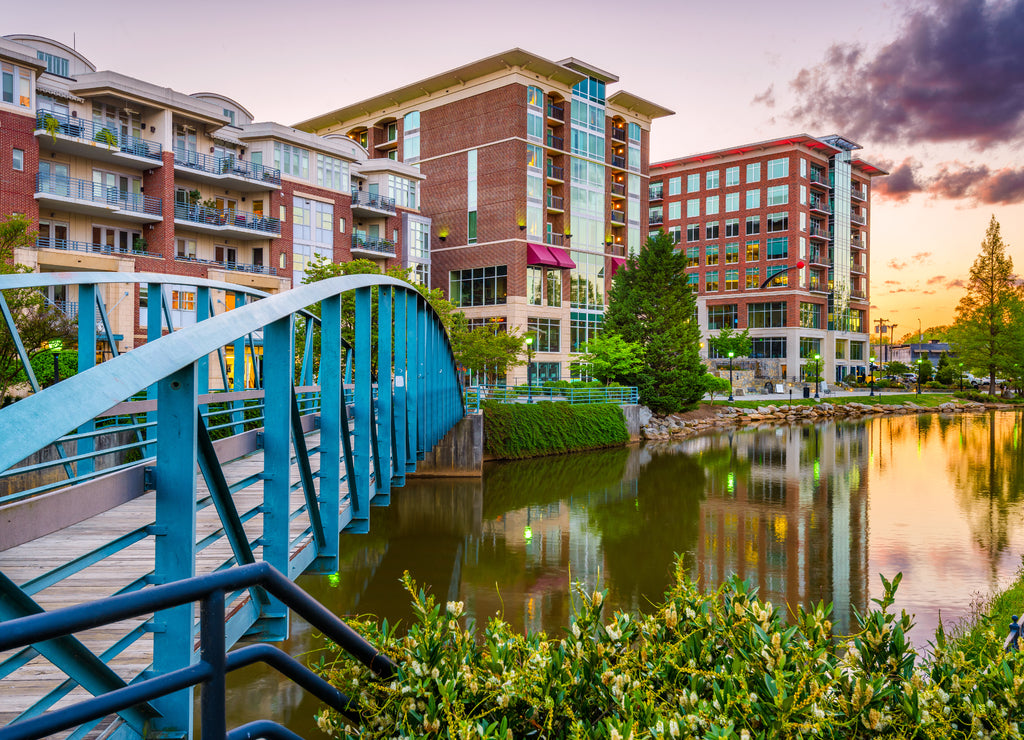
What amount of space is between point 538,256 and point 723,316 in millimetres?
41386

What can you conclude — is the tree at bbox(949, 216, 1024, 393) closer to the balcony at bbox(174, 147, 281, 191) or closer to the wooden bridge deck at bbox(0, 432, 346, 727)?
the balcony at bbox(174, 147, 281, 191)

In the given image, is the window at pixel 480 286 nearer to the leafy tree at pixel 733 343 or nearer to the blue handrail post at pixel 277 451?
the leafy tree at pixel 733 343

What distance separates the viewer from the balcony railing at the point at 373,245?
1882 inches

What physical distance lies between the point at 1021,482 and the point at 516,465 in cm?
1835

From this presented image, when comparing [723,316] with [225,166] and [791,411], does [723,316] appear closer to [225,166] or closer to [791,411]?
[791,411]

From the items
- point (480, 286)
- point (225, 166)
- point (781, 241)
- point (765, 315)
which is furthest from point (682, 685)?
point (765, 315)

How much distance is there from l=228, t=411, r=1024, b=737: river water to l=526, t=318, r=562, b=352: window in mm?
18782

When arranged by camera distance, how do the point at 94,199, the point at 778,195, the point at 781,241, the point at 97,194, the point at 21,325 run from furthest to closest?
the point at 781,241 → the point at 778,195 → the point at 97,194 → the point at 94,199 → the point at 21,325

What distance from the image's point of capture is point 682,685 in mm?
3959

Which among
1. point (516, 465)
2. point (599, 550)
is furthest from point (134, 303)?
point (599, 550)

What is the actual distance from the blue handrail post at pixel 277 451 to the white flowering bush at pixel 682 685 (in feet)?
3.13

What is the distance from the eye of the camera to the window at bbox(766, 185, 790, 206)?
259 ft

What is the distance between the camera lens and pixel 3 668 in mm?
2525

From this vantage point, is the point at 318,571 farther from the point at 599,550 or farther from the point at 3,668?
the point at 599,550
